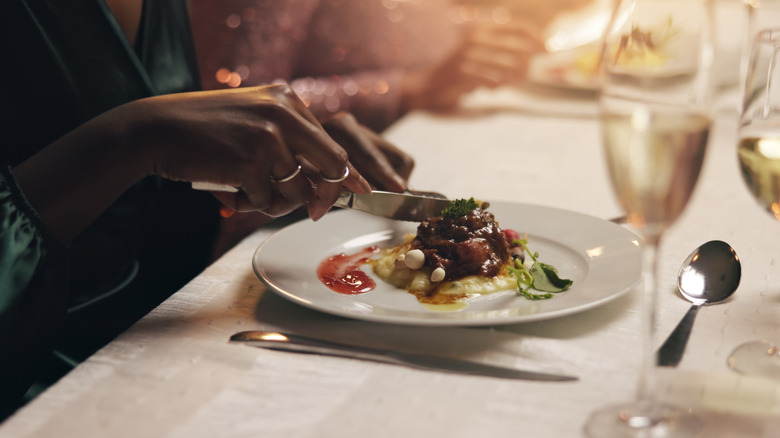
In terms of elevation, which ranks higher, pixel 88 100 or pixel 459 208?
pixel 88 100

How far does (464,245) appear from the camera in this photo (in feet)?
2.87

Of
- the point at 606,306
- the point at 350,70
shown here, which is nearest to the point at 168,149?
the point at 606,306

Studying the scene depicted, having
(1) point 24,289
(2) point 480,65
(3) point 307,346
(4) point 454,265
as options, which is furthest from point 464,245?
(2) point 480,65

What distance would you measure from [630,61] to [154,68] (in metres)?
1.05

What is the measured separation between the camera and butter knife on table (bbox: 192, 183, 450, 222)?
0.97m

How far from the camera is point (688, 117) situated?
511mm

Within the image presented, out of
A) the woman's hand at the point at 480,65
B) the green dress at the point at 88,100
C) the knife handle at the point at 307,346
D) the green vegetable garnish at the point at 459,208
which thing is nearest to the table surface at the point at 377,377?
the knife handle at the point at 307,346

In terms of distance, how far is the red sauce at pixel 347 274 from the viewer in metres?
0.85

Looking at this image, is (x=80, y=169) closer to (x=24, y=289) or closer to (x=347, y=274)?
(x=24, y=289)

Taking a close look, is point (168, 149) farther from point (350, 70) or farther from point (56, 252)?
point (350, 70)

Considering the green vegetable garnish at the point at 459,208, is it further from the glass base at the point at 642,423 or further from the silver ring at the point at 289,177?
the glass base at the point at 642,423

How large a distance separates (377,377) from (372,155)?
540 mm

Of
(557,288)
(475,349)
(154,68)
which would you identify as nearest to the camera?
(475,349)

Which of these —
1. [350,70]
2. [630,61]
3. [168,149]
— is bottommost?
[350,70]
